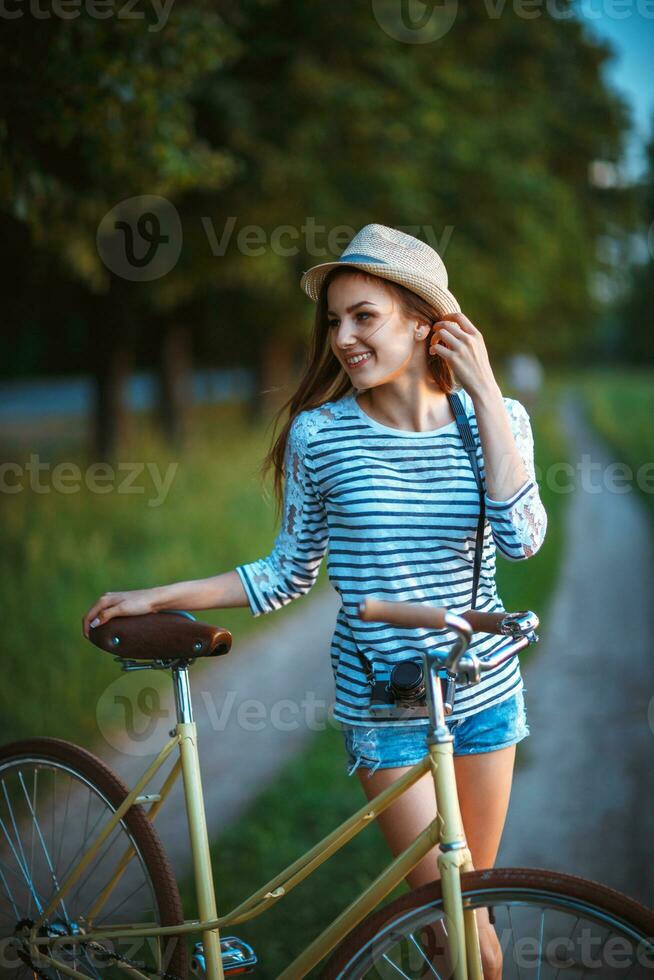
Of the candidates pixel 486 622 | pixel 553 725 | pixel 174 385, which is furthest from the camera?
pixel 174 385

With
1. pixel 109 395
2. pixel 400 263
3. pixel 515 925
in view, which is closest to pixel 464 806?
pixel 515 925

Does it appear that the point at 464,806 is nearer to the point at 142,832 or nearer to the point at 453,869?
the point at 453,869

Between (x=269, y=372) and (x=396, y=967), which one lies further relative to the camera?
(x=269, y=372)

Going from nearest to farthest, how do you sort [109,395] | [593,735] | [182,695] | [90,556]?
1. [182,695]
2. [593,735]
3. [90,556]
4. [109,395]

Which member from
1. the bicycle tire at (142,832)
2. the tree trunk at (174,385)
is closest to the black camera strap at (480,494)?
the bicycle tire at (142,832)

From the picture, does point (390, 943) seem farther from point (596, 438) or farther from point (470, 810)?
point (596, 438)

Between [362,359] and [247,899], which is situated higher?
[362,359]

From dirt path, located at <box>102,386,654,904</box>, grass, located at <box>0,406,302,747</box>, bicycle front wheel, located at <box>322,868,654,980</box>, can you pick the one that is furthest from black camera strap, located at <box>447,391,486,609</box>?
dirt path, located at <box>102,386,654,904</box>

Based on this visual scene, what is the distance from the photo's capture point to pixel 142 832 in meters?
2.57

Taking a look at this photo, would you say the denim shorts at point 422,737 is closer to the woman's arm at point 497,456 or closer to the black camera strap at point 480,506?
the black camera strap at point 480,506

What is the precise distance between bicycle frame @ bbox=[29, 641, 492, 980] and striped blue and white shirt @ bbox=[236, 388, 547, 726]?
30 centimetres

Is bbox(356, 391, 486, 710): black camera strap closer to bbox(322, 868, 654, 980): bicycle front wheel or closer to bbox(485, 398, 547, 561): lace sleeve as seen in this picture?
bbox(485, 398, 547, 561): lace sleeve

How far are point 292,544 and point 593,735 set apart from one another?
328cm

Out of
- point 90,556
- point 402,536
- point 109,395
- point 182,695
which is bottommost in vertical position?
point 182,695
